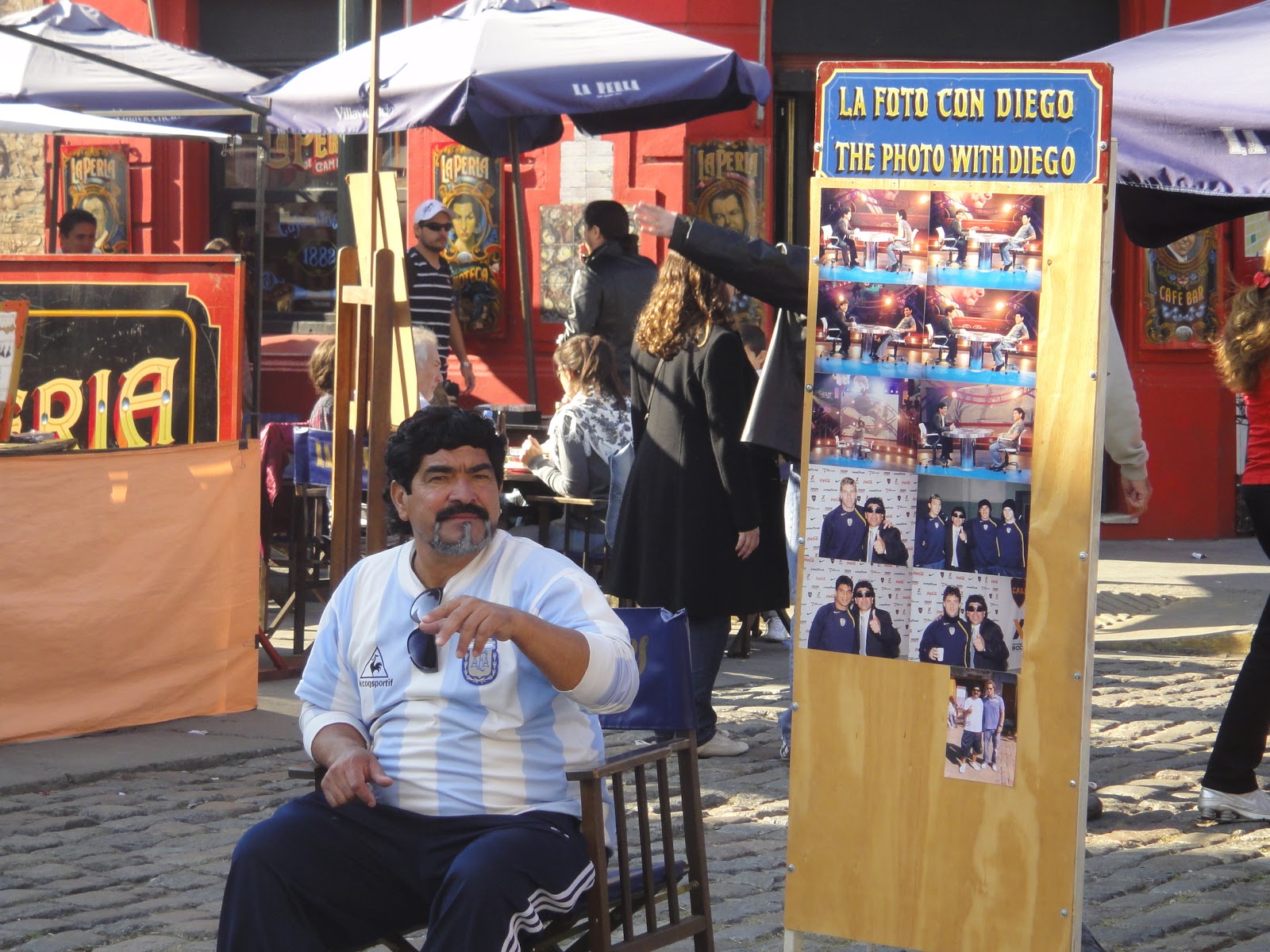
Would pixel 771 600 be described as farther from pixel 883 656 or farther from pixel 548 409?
pixel 548 409

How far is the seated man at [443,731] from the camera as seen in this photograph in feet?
10.8

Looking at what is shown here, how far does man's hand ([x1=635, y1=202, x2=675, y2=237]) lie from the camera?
13.9 feet

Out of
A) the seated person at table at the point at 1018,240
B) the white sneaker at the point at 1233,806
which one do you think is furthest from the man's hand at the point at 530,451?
the seated person at table at the point at 1018,240

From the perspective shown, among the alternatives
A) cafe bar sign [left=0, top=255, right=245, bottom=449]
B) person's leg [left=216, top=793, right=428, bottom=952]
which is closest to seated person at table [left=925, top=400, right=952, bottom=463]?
person's leg [left=216, top=793, right=428, bottom=952]

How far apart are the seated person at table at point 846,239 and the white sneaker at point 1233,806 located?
2.63m

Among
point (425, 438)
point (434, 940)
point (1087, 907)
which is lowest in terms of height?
point (1087, 907)

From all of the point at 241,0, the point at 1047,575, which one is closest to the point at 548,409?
the point at 241,0

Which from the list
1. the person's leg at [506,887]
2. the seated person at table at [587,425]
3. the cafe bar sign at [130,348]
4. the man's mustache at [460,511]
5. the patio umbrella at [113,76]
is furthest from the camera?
the patio umbrella at [113,76]

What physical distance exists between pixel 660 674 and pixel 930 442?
0.79 metres

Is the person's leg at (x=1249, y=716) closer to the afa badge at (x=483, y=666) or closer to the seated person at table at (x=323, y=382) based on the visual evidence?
the afa badge at (x=483, y=666)

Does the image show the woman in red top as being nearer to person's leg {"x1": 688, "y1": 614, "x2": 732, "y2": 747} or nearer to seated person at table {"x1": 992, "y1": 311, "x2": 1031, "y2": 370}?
person's leg {"x1": 688, "y1": 614, "x2": 732, "y2": 747}

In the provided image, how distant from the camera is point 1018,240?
3.75 m

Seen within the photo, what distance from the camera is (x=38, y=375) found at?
751cm

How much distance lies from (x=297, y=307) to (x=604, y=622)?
1000cm
